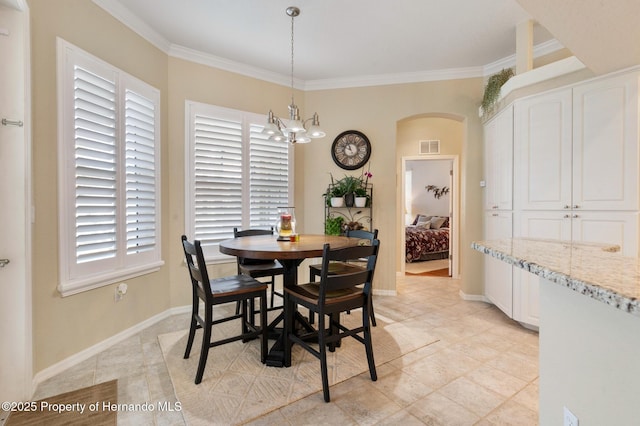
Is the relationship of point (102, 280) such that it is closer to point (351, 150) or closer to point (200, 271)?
point (200, 271)

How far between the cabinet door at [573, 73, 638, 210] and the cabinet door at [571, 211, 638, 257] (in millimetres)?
66

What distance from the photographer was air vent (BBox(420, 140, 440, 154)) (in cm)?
517

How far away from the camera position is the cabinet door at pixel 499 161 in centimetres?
305

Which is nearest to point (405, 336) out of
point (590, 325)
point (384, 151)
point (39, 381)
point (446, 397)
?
point (446, 397)

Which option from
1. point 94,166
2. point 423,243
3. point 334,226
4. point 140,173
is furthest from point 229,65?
point 423,243

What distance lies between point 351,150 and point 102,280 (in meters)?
3.06

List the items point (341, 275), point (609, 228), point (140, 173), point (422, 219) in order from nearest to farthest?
point (341, 275)
point (609, 228)
point (140, 173)
point (422, 219)

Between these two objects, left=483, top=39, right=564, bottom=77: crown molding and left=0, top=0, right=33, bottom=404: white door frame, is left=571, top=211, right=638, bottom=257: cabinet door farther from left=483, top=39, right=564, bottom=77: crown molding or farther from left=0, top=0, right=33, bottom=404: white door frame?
left=0, top=0, right=33, bottom=404: white door frame

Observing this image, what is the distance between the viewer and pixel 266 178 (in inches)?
153

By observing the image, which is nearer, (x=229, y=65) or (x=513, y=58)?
(x=513, y=58)

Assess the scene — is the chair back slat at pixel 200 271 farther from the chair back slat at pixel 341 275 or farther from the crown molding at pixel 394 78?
the crown molding at pixel 394 78

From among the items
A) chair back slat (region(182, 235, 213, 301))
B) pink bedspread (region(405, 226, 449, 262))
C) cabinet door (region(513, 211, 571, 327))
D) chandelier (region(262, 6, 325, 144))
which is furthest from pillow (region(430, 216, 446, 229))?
chair back slat (region(182, 235, 213, 301))

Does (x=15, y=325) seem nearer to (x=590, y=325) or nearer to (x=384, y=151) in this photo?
(x=590, y=325)

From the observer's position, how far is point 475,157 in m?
3.77
